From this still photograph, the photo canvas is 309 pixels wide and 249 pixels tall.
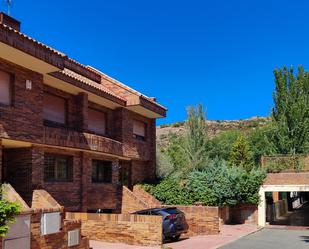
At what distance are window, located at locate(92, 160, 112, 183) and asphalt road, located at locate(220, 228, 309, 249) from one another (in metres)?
7.70

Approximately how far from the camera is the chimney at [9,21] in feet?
55.7

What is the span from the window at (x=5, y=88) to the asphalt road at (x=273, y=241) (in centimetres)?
987

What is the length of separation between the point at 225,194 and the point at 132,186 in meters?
5.70

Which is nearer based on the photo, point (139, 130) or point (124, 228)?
point (124, 228)

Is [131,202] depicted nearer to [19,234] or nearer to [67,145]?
[67,145]

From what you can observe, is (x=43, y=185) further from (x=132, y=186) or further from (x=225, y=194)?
(x=225, y=194)

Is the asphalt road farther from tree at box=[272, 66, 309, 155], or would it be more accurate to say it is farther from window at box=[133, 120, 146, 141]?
tree at box=[272, 66, 309, 155]

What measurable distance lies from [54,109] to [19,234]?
875 centimetres

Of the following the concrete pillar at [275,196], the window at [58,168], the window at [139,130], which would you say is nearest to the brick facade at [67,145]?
the window at [58,168]

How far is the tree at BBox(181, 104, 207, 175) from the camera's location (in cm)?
3103

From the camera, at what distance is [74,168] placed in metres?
19.8

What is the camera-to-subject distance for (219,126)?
8994 cm

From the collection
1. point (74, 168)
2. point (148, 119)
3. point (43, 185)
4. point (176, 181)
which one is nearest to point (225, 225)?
point (176, 181)

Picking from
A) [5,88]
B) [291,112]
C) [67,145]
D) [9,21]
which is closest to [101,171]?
[67,145]
